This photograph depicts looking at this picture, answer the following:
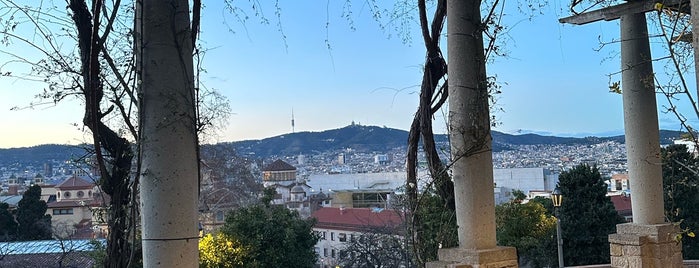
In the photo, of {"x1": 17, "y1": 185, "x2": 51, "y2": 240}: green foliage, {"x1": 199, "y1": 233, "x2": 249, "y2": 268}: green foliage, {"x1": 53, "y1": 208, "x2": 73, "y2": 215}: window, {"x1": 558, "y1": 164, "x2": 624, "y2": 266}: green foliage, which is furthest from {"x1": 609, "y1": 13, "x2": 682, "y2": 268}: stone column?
{"x1": 17, "y1": 185, "x2": 51, "y2": 240}: green foliage

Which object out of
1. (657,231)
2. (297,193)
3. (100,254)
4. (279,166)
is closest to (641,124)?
(657,231)

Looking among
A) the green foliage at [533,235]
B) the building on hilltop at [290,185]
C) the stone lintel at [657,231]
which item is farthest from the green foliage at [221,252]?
the building on hilltop at [290,185]

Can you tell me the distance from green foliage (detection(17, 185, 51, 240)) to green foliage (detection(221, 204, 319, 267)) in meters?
5.95

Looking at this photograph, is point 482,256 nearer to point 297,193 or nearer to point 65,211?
point 65,211

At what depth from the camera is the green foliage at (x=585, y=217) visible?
13055 mm

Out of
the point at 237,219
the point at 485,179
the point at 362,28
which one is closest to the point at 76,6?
the point at 362,28

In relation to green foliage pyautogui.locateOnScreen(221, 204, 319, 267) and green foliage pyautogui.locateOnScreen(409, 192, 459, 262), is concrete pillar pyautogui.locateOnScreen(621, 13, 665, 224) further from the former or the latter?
green foliage pyautogui.locateOnScreen(221, 204, 319, 267)

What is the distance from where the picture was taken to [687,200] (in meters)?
13.4

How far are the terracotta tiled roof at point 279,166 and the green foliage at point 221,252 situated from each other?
7934 millimetres

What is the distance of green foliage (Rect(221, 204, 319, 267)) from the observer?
32.4 ft

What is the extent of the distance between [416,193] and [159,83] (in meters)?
1.83

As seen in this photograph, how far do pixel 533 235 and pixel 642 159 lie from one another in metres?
8.07

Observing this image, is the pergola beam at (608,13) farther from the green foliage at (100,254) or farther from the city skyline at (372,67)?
the green foliage at (100,254)

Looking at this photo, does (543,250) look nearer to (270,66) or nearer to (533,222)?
(533,222)
